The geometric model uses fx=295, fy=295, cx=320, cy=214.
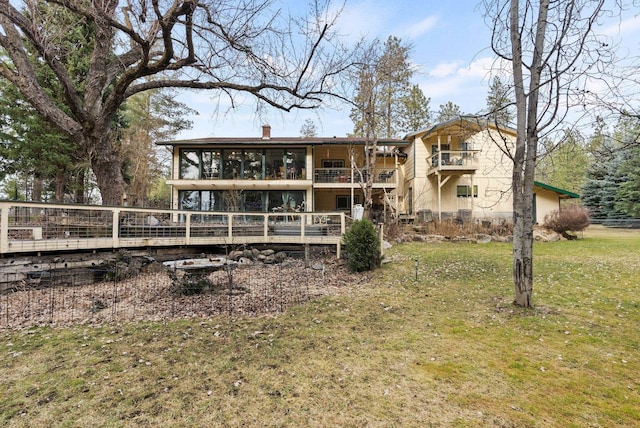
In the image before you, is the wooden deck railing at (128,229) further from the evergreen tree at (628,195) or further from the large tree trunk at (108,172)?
the evergreen tree at (628,195)

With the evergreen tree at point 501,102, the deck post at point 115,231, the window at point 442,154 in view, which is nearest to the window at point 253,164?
the deck post at point 115,231

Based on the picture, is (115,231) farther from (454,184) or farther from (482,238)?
(454,184)

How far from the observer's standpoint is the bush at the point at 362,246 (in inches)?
318

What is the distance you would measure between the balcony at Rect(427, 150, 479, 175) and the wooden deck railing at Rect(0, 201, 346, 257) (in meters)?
9.26

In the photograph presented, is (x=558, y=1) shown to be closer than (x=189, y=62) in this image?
Yes

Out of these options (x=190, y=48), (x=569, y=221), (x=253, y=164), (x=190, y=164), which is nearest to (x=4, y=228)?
(x=190, y=48)

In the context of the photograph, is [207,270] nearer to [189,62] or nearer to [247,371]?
[247,371]

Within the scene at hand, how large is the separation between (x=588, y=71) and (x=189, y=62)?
26.5 feet

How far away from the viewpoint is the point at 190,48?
275 inches

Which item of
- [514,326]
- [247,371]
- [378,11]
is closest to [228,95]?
[378,11]

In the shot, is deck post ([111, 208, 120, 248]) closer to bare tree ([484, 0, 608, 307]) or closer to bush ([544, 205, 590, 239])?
bare tree ([484, 0, 608, 307])

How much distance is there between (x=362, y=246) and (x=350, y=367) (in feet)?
16.3

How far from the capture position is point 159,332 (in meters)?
4.35

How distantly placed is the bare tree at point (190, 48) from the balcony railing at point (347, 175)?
11.0 meters
